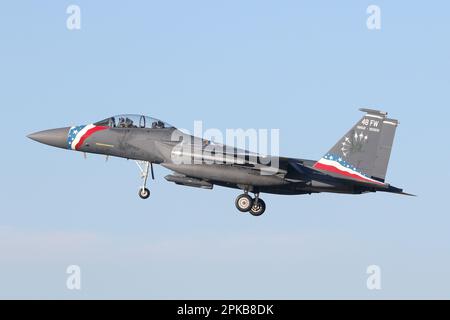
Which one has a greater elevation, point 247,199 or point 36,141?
point 36,141

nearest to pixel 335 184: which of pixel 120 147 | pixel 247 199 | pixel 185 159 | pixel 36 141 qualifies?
pixel 247 199

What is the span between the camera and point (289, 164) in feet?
116

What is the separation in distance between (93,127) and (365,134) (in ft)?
35.4

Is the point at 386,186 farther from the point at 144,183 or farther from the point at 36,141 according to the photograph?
the point at 36,141

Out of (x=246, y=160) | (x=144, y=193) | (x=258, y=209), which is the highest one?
(x=246, y=160)

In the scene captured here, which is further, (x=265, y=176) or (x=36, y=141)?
(x=36, y=141)

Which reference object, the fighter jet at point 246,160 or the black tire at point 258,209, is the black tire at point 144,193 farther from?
the black tire at point 258,209

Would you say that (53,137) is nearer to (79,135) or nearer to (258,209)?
(79,135)

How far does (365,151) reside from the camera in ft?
117

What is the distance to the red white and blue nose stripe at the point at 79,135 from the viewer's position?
37.6 metres

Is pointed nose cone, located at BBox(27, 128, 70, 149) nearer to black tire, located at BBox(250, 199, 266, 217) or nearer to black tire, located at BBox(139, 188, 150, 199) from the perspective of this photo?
black tire, located at BBox(139, 188, 150, 199)

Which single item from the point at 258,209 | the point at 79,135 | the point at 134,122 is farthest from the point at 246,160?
the point at 79,135

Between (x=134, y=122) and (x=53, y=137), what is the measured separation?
3516mm

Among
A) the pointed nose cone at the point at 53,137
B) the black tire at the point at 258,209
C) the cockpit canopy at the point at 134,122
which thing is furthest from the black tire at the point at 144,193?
the black tire at the point at 258,209
